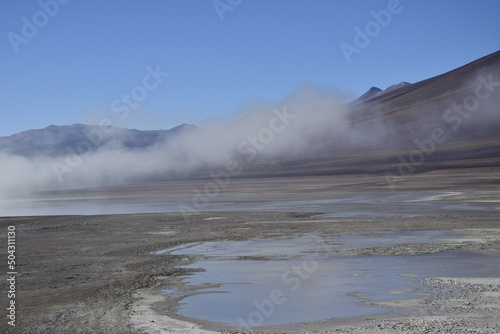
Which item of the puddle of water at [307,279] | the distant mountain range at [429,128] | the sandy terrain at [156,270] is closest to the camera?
the sandy terrain at [156,270]

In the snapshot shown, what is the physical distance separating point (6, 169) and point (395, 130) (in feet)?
246

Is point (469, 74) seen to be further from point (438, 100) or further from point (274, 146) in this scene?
point (274, 146)

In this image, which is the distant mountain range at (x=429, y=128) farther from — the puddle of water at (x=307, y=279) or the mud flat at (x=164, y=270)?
the puddle of water at (x=307, y=279)

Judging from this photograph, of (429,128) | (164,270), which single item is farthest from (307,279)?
(429,128)

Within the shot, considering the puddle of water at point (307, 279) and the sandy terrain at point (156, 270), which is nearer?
the sandy terrain at point (156, 270)

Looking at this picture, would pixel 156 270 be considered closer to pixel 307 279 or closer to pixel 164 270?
pixel 164 270

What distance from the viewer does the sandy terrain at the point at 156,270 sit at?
33.1 feet

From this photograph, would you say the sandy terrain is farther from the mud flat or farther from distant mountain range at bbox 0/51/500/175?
distant mountain range at bbox 0/51/500/175

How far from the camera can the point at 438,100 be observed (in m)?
131

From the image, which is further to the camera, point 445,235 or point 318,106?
point 318,106

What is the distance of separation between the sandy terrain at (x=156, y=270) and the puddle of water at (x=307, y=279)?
506 millimetres

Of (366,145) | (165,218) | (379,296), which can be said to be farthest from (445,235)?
(366,145)

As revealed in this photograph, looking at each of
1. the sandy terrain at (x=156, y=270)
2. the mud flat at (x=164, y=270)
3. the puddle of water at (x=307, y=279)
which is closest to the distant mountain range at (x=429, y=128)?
the sandy terrain at (x=156, y=270)

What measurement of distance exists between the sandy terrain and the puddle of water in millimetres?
506
